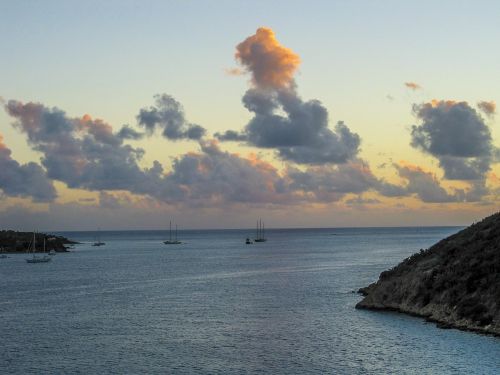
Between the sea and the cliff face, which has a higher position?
the cliff face

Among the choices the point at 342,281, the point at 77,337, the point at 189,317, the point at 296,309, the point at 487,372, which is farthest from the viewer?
the point at 342,281

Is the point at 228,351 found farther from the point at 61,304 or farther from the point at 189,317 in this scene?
the point at 61,304

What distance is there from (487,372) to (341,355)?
12113 millimetres

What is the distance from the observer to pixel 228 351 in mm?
53000

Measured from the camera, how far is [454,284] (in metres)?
65.6

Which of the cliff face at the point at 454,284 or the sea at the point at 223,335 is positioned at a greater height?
the cliff face at the point at 454,284

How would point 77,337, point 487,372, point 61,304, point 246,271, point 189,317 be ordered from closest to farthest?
point 487,372 → point 77,337 → point 189,317 → point 61,304 → point 246,271

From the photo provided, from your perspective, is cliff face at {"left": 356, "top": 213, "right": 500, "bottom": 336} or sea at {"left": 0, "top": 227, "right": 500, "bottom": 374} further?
cliff face at {"left": 356, "top": 213, "right": 500, "bottom": 336}

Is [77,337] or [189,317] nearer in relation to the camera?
[77,337]

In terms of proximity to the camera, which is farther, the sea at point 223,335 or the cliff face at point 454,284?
the cliff face at point 454,284

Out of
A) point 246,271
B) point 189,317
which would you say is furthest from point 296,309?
point 246,271

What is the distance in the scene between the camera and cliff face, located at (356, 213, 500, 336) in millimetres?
59281

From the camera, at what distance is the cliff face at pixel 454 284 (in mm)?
59281

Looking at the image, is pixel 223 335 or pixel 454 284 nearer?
pixel 223 335
